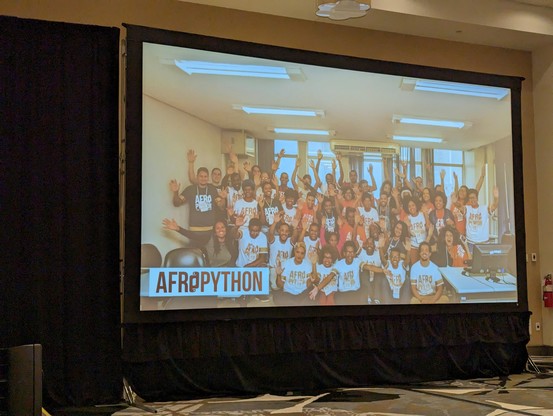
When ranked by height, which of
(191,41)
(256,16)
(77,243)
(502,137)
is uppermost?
(256,16)

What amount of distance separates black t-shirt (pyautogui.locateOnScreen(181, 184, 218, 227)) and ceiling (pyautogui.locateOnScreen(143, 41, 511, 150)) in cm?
64

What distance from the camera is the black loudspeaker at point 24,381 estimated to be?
293cm

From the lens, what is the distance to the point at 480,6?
293 inches

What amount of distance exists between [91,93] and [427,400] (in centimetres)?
392

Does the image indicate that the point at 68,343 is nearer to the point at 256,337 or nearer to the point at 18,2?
the point at 256,337

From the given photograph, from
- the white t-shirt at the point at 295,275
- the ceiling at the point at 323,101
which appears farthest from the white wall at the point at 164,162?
the white t-shirt at the point at 295,275

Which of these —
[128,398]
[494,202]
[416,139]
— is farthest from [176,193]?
[494,202]

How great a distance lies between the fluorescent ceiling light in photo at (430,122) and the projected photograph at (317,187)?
0.05 ft

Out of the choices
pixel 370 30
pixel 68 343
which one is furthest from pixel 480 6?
pixel 68 343

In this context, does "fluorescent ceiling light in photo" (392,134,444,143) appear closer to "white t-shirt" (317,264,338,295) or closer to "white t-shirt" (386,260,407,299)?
"white t-shirt" (386,260,407,299)

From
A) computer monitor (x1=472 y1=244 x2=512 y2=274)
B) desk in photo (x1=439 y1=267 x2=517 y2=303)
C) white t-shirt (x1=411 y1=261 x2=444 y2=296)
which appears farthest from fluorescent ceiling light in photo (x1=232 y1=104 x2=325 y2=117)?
computer monitor (x1=472 y1=244 x2=512 y2=274)

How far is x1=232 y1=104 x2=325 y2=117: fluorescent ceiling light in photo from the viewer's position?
21.9ft

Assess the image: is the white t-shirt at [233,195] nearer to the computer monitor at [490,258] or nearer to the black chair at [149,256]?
the black chair at [149,256]

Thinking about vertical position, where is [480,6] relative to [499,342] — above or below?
above
